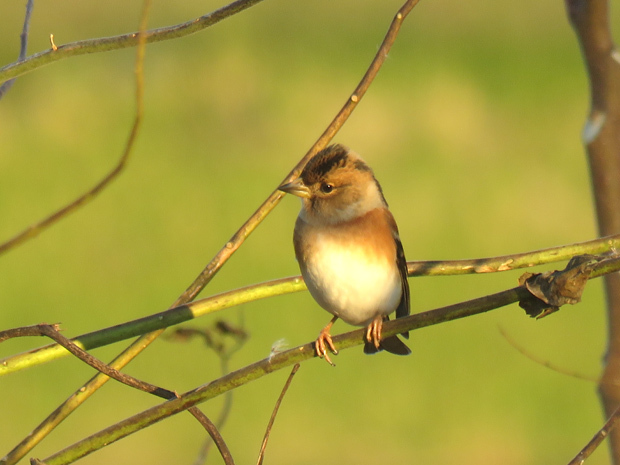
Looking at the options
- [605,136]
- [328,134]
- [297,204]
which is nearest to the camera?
[605,136]

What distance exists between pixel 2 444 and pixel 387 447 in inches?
78.8

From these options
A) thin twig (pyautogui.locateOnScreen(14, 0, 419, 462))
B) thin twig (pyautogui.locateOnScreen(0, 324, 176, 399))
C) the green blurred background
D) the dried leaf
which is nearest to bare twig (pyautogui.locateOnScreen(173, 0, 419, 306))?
thin twig (pyautogui.locateOnScreen(14, 0, 419, 462))

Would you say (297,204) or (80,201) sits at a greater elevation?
(80,201)

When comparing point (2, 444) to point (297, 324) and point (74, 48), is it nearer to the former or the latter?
point (297, 324)

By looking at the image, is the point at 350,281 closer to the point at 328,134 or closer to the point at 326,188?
the point at 326,188

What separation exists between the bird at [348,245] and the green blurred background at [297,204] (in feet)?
8.58

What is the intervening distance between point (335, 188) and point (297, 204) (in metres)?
4.40

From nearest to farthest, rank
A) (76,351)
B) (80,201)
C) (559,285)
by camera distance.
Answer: (80,201) → (559,285) → (76,351)

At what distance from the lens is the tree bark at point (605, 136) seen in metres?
1.62

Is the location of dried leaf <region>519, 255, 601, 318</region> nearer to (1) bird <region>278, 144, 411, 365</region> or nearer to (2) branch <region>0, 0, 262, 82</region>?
(2) branch <region>0, 0, 262, 82</region>

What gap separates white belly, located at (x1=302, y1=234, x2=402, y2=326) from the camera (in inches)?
95.5

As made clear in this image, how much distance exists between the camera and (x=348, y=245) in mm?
2506

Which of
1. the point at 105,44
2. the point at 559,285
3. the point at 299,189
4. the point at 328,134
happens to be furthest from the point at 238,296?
the point at 299,189

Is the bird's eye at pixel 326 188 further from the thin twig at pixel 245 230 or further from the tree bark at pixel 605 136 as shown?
the tree bark at pixel 605 136
